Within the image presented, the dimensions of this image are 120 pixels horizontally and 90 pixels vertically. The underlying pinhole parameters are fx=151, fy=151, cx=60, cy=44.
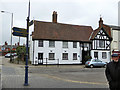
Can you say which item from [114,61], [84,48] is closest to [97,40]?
[84,48]

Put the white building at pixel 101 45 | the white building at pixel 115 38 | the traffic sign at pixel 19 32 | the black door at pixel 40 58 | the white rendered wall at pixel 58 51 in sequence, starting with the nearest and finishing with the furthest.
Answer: the traffic sign at pixel 19 32 → the black door at pixel 40 58 → the white rendered wall at pixel 58 51 → the white building at pixel 101 45 → the white building at pixel 115 38

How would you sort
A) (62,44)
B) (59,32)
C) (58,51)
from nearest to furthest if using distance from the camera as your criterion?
(58,51) < (62,44) < (59,32)

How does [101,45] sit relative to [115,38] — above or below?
below

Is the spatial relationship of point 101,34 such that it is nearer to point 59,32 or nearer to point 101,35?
point 101,35

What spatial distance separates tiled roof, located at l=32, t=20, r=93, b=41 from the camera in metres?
28.3

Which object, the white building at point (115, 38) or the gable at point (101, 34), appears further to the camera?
the white building at point (115, 38)

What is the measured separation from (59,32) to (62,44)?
293 cm

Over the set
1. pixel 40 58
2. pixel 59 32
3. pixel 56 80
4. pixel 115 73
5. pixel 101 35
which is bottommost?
pixel 56 80

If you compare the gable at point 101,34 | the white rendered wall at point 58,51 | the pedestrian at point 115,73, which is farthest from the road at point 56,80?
the gable at point 101,34

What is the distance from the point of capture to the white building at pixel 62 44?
2728 cm

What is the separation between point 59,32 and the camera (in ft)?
100

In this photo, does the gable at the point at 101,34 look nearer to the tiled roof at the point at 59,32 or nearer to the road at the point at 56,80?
the tiled roof at the point at 59,32

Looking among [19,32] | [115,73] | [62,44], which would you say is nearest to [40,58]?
[62,44]

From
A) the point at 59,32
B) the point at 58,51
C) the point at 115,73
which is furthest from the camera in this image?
the point at 59,32
